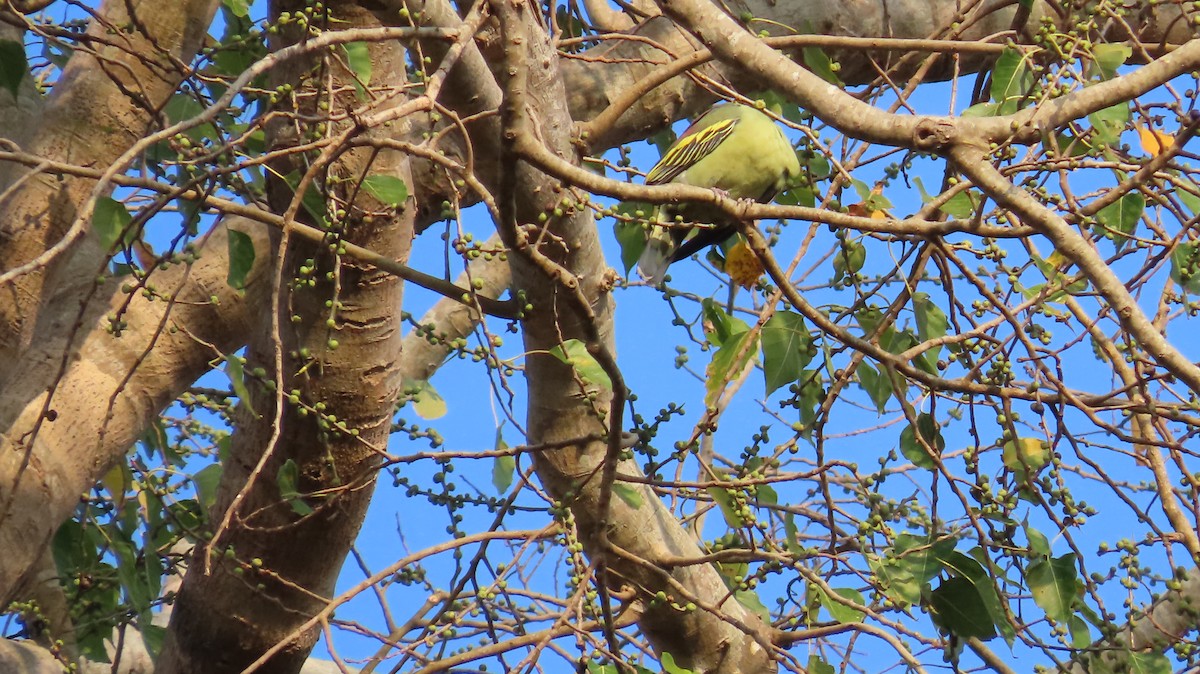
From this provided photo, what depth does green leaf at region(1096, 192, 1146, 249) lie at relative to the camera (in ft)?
6.54

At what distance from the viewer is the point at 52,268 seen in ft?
7.45

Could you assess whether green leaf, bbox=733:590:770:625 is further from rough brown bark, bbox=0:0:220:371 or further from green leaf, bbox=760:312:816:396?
rough brown bark, bbox=0:0:220:371

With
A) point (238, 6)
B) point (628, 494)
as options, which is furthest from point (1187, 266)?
point (238, 6)

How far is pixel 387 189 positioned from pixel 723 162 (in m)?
1.72

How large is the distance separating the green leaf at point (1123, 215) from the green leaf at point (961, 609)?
0.62 metres

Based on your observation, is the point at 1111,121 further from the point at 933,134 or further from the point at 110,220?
the point at 110,220

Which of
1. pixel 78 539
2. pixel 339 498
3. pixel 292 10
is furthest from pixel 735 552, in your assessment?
pixel 78 539

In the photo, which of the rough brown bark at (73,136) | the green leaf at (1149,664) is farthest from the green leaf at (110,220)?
the green leaf at (1149,664)

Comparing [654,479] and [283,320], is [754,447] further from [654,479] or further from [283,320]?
[283,320]

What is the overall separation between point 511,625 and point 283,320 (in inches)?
26.2

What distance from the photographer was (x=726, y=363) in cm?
209

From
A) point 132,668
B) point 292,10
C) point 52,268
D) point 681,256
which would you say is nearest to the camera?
point 292,10

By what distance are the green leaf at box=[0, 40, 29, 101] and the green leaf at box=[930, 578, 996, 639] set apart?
1.71 m

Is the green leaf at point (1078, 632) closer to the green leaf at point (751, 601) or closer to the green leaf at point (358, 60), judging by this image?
the green leaf at point (751, 601)
